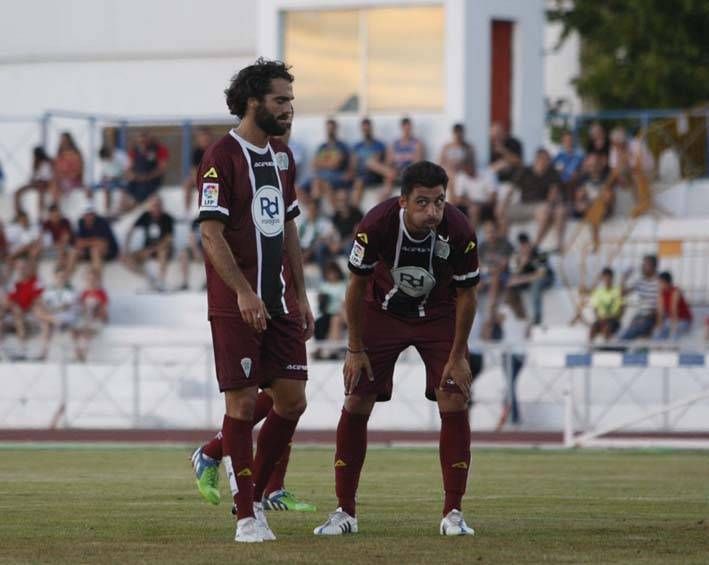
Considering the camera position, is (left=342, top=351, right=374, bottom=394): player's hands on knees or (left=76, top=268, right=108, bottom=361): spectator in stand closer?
(left=342, top=351, right=374, bottom=394): player's hands on knees

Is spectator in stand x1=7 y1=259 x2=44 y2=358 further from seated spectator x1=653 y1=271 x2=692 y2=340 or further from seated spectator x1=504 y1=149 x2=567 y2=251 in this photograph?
seated spectator x1=653 y1=271 x2=692 y2=340

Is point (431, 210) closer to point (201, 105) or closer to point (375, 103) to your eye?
point (375, 103)

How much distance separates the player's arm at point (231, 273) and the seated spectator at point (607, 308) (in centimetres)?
1494

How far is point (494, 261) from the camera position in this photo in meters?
24.6

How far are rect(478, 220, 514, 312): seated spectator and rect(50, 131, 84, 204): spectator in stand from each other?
24.1 feet

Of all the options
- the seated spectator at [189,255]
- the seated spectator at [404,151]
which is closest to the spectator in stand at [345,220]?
the seated spectator at [404,151]

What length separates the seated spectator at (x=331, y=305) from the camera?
23.8m

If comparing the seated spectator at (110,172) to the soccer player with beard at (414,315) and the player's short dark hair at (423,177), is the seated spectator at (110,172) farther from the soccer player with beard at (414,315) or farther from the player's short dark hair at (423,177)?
the player's short dark hair at (423,177)

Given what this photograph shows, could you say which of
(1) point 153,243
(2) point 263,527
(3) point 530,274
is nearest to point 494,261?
(3) point 530,274

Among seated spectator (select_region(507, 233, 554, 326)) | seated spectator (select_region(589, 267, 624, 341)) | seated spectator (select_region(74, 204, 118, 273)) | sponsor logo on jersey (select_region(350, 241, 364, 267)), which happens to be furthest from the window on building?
sponsor logo on jersey (select_region(350, 241, 364, 267))

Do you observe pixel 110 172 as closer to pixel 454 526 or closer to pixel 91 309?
pixel 91 309

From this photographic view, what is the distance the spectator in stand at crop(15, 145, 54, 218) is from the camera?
94.3ft

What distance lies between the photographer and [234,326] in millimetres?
9016

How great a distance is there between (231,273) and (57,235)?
1910cm
